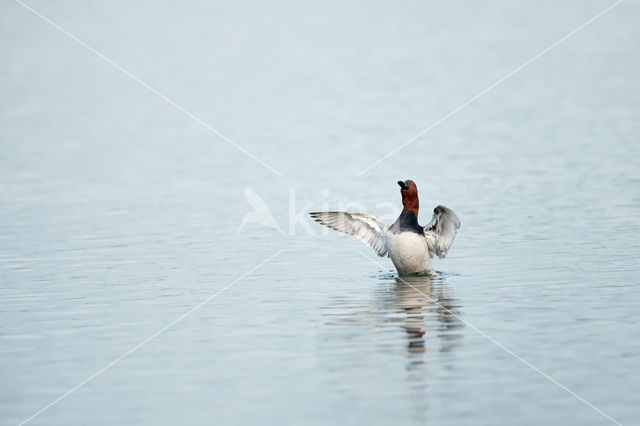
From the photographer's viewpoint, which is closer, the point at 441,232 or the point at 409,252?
the point at 409,252

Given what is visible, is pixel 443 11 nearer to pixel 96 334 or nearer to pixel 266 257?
pixel 266 257

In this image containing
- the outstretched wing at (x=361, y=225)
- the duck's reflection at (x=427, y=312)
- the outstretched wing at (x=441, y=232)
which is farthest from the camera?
the outstretched wing at (x=361, y=225)

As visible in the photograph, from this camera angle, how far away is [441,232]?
1994cm

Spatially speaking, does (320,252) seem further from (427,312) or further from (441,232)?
(427,312)

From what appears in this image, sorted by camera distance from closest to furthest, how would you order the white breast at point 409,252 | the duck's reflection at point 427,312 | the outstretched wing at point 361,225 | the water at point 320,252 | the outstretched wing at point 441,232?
the water at point 320,252, the duck's reflection at point 427,312, the white breast at point 409,252, the outstretched wing at point 441,232, the outstretched wing at point 361,225

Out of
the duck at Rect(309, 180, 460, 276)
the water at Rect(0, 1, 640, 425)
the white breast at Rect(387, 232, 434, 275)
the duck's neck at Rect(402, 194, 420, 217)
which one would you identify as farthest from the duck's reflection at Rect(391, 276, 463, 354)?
the duck's neck at Rect(402, 194, 420, 217)

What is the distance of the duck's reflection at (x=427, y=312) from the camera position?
1420 cm

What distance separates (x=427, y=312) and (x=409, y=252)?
3242 millimetres

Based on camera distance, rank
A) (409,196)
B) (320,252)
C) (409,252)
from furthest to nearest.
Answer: (320,252)
(409,196)
(409,252)

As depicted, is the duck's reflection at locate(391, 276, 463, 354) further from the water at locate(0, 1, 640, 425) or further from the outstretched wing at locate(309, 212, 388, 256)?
the outstretched wing at locate(309, 212, 388, 256)

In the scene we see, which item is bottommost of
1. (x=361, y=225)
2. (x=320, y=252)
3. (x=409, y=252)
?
(x=409, y=252)

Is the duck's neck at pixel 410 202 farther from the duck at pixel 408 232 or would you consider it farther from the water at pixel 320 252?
the water at pixel 320 252

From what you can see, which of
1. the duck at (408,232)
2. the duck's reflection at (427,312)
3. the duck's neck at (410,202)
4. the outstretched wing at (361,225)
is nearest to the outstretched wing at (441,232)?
the duck at (408,232)


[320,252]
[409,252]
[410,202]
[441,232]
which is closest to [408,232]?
[409,252]
